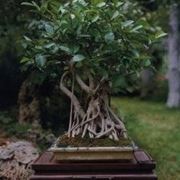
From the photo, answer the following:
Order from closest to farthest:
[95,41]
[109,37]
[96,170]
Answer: [96,170] < [109,37] < [95,41]

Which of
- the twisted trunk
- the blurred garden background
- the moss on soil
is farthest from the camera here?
the blurred garden background

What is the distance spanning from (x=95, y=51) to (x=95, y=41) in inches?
3.1

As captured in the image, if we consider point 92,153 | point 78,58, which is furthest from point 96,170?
point 78,58

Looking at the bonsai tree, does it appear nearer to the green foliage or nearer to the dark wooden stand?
the green foliage

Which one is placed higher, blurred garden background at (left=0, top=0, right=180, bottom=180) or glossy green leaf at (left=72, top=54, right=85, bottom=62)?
glossy green leaf at (left=72, top=54, right=85, bottom=62)

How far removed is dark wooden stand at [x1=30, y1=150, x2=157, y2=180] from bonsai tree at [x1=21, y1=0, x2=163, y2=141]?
278 millimetres

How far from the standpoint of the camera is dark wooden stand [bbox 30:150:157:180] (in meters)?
3.00

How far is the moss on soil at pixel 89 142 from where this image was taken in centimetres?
324

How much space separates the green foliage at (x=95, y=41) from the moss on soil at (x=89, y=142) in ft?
1.42

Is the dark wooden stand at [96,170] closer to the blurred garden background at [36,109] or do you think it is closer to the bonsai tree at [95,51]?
the bonsai tree at [95,51]

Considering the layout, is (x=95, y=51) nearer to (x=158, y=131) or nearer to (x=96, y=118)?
(x=96, y=118)

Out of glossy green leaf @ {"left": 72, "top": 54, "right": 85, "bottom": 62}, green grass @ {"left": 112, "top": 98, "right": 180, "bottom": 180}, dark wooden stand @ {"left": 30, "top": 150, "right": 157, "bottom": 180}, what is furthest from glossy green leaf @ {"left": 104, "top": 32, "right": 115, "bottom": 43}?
green grass @ {"left": 112, "top": 98, "right": 180, "bottom": 180}

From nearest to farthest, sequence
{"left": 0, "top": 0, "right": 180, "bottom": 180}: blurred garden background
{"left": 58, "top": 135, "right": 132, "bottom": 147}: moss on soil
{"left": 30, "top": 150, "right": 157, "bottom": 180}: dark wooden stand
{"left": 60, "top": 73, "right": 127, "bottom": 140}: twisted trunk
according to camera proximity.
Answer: {"left": 30, "top": 150, "right": 157, "bottom": 180}: dark wooden stand < {"left": 58, "top": 135, "right": 132, "bottom": 147}: moss on soil < {"left": 60, "top": 73, "right": 127, "bottom": 140}: twisted trunk < {"left": 0, "top": 0, "right": 180, "bottom": 180}: blurred garden background

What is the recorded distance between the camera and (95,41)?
3.38 meters
